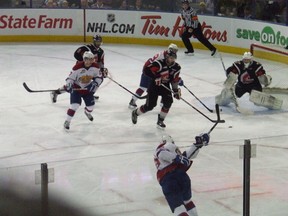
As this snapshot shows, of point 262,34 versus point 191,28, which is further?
point 191,28

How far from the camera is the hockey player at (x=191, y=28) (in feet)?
48.2

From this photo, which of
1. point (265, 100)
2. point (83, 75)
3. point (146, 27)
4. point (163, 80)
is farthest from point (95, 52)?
point (146, 27)

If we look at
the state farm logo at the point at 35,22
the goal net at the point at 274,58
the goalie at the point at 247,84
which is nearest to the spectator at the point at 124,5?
the state farm logo at the point at 35,22

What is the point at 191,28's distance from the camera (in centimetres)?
1477

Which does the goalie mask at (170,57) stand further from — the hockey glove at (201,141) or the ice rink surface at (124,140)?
the hockey glove at (201,141)

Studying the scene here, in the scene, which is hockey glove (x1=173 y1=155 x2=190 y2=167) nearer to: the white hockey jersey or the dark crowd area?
the white hockey jersey

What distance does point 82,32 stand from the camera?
16.6 meters

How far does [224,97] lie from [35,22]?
750 centimetres

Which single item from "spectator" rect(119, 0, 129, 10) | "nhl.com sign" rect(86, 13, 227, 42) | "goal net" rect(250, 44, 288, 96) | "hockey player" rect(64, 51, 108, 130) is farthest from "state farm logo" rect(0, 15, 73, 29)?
"hockey player" rect(64, 51, 108, 130)

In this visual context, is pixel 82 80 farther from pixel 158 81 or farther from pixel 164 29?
pixel 164 29

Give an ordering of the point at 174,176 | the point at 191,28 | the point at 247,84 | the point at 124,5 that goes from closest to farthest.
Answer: the point at 174,176, the point at 247,84, the point at 191,28, the point at 124,5

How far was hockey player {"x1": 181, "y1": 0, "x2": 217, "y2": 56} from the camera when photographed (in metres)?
14.7

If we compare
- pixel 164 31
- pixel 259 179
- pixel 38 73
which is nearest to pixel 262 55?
pixel 164 31

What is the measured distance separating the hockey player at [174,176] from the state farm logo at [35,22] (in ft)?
38.4
